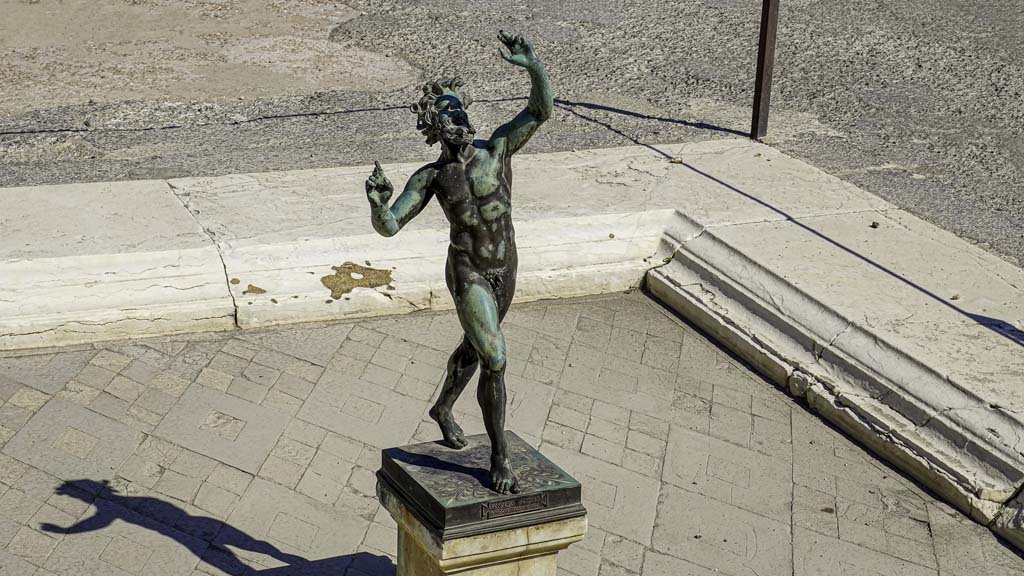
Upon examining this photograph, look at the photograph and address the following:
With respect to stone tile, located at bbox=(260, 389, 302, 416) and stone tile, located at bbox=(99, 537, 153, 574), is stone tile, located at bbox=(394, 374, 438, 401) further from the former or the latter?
stone tile, located at bbox=(99, 537, 153, 574)

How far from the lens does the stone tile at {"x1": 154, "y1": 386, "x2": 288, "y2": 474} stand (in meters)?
5.27

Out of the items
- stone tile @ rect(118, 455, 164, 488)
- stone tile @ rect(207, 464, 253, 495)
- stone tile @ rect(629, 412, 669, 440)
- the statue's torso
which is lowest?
stone tile @ rect(629, 412, 669, 440)

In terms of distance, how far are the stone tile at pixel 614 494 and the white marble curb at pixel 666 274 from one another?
3.83 ft

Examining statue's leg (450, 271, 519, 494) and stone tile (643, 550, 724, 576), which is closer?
statue's leg (450, 271, 519, 494)

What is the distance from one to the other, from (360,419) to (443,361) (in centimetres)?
67

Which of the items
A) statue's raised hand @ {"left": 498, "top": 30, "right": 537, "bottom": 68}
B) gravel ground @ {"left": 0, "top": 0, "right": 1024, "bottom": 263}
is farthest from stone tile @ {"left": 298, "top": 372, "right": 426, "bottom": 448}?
gravel ground @ {"left": 0, "top": 0, "right": 1024, "bottom": 263}

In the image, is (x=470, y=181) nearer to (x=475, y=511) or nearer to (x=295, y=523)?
(x=475, y=511)

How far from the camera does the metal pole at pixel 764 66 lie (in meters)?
8.41

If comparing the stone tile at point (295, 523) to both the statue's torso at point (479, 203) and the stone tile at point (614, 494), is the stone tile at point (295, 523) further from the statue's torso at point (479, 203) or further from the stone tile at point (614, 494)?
the statue's torso at point (479, 203)

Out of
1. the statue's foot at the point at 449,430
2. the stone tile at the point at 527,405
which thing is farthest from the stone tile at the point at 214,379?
the statue's foot at the point at 449,430

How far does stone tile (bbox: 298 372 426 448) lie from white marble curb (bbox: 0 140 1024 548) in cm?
73

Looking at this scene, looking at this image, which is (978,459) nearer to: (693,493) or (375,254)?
(693,493)

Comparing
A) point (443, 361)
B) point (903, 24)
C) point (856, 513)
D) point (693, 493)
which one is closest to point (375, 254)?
point (443, 361)

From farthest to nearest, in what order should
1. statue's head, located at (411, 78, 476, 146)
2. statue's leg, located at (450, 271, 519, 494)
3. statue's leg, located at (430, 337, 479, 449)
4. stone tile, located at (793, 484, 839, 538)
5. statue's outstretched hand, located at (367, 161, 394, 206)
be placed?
stone tile, located at (793, 484, 839, 538), statue's leg, located at (430, 337, 479, 449), statue's leg, located at (450, 271, 519, 494), statue's head, located at (411, 78, 476, 146), statue's outstretched hand, located at (367, 161, 394, 206)
